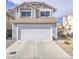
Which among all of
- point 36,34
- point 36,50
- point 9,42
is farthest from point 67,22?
point 9,42

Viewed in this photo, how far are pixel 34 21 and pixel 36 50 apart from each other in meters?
0.55

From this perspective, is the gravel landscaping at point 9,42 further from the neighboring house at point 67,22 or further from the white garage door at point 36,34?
the neighboring house at point 67,22

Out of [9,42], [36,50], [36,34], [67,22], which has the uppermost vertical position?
[67,22]

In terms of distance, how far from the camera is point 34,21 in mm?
3264

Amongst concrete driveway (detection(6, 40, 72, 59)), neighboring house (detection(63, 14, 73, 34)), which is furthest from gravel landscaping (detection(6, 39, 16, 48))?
neighboring house (detection(63, 14, 73, 34))

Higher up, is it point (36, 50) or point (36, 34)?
point (36, 34)

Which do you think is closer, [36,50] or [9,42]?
[9,42]

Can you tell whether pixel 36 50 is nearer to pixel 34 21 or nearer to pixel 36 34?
pixel 36 34

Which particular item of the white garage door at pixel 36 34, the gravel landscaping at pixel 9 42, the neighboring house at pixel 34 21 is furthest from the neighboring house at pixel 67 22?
the gravel landscaping at pixel 9 42

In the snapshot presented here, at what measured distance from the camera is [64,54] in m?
3.25

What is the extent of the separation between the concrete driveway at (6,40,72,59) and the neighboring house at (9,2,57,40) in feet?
0.33

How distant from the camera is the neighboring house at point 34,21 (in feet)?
10.3
